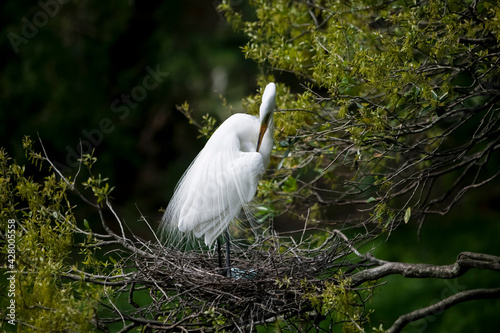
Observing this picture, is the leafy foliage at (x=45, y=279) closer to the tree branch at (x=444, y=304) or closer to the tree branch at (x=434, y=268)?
the tree branch at (x=434, y=268)

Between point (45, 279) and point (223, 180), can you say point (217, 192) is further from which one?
point (45, 279)

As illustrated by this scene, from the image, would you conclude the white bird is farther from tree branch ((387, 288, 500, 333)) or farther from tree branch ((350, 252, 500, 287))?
tree branch ((387, 288, 500, 333))

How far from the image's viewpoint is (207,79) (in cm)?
602

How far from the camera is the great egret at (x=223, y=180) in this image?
246 centimetres

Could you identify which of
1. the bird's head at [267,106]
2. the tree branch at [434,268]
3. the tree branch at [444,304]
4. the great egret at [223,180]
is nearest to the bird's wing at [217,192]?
the great egret at [223,180]

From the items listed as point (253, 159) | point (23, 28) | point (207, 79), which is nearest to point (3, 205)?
point (253, 159)

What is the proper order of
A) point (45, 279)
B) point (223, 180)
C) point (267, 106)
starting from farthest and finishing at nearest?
point (223, 180) < point (267, 106) < point (45, 279)

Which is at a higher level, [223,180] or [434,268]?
[223,180]

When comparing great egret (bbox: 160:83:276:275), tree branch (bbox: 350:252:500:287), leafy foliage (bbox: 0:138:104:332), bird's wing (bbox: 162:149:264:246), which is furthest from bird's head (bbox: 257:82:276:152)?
leafy foliage (bbox: 0:138:104:332)

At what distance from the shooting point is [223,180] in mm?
2529

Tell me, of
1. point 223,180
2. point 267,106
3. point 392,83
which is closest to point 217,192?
point 223,180

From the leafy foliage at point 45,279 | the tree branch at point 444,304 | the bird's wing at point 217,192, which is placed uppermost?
the leafy foliage at point 45,279

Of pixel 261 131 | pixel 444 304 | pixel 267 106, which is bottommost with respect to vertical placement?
pixel 444 304

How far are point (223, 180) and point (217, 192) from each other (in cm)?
6
